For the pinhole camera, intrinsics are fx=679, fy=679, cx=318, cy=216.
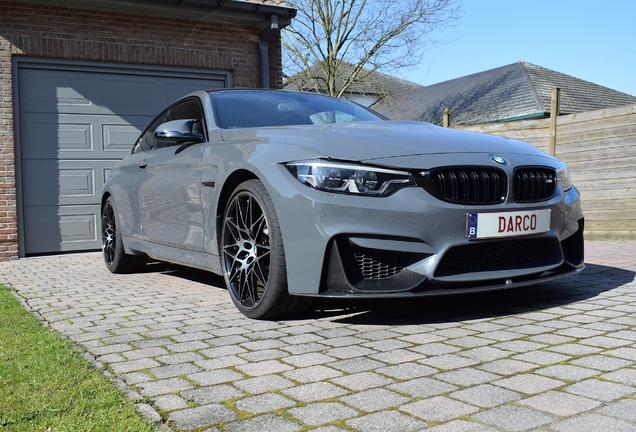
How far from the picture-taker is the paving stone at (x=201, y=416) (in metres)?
2.22

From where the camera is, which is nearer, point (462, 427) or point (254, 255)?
point (462, 427)

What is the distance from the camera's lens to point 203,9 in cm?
946

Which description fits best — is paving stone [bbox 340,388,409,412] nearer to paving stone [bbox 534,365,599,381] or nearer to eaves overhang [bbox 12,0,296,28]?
paving stone [bbox 534,365,599,381]

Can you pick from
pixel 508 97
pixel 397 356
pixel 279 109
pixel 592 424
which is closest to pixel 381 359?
pixel 397 356

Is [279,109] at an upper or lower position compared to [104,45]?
lower

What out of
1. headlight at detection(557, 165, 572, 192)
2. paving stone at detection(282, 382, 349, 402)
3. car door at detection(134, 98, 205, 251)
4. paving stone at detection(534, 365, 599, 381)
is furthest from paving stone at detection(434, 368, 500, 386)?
car door at detection(134, 98, 205, 251)

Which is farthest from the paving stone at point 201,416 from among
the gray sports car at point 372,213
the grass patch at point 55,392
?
the gray sports car at point 372,213

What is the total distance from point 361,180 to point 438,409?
1449 millimetres

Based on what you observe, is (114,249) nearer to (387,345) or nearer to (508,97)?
(387,345)

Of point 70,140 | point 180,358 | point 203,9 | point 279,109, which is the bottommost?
point 180,358

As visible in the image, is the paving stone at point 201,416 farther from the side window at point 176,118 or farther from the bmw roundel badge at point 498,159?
the side window at point 176,118

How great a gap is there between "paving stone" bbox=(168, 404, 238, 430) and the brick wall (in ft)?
22.5

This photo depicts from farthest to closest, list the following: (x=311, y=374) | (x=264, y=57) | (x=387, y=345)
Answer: (x=264, y=57) < (x=387, y=345) < (x=311, y=374)

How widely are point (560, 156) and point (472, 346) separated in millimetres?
Result: 7351
